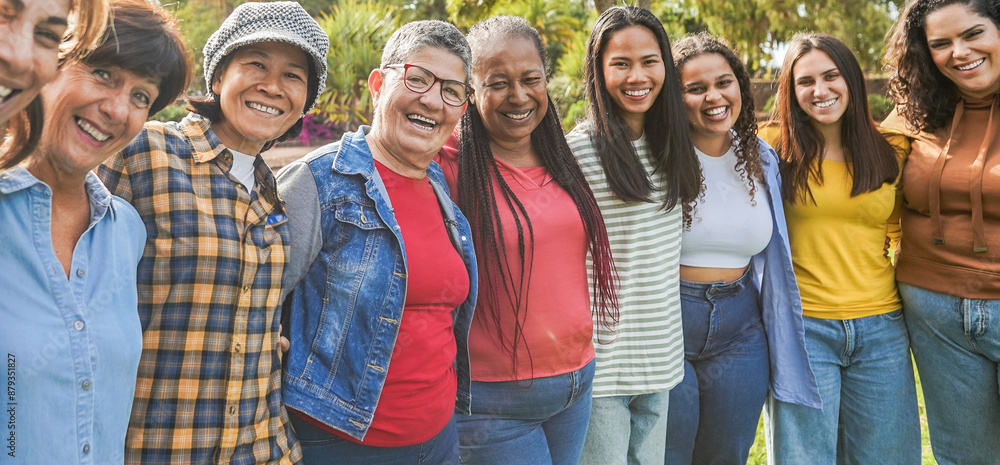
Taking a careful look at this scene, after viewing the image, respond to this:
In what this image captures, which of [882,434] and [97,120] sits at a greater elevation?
[97,120]

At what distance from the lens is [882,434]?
3.28 metres

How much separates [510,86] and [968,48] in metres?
2.09

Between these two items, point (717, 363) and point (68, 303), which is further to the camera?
point (717, 363)

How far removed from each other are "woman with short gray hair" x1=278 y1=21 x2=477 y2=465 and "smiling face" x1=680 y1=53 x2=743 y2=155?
1255 millimetres

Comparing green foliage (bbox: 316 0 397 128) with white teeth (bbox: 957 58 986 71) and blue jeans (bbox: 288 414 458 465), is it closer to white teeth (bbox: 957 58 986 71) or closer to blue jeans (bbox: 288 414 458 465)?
white teeth (bbox: 957 58 986 71)

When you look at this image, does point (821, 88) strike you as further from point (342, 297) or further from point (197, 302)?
point (197, 302)

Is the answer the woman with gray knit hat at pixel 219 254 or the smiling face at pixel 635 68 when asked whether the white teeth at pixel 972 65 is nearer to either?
the smiling face at pixel 635 68

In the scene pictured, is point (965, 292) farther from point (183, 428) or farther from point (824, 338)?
point (183, 428)

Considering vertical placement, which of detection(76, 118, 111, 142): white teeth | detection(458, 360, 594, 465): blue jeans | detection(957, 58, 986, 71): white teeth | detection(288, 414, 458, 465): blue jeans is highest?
detection(76, 118, 111, 142): white teeth

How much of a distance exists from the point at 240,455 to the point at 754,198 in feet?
7.66

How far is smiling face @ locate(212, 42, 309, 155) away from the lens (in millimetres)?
1998

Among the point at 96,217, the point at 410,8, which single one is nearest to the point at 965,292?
the point at 96,217

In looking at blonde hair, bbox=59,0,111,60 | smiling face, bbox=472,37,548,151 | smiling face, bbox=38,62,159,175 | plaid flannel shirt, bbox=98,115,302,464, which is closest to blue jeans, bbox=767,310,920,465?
smiling face, bbox=472,37,548,151

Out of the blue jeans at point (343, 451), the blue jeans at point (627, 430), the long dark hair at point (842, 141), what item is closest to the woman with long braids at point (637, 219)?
the blue jeans at point (627, 430)
